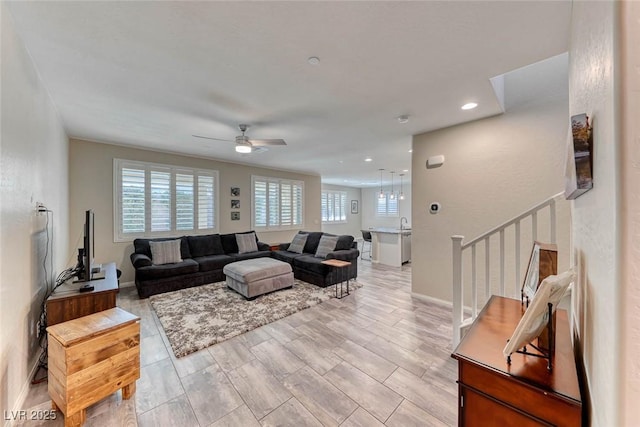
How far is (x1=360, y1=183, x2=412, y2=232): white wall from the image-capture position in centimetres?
1039

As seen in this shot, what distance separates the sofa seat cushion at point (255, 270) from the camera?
3972 millimetres

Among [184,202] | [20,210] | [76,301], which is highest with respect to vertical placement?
[184,202]

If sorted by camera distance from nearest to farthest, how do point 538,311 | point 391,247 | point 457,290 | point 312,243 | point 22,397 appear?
1. point 538,311
2. point 22,397
3. point 457,290
4. point 312,243
5. point 391,247

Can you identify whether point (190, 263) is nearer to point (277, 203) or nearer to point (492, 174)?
point (277, 203)

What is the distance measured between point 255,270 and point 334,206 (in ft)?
24.5

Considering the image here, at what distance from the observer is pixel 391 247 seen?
6414mm

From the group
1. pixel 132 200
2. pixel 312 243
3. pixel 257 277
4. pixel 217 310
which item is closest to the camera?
pixel 217 310

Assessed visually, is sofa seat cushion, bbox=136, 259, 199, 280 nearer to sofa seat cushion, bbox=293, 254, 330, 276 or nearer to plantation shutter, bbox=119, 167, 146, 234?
plantation shutter, bbox=119, 167, 146, 234

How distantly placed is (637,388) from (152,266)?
5235mm

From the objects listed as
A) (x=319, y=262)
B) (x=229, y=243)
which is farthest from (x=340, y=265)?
(x=229, y=243)

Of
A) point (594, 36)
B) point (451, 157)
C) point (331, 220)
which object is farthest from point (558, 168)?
point (331, 220)

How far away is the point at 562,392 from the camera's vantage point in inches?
35.6

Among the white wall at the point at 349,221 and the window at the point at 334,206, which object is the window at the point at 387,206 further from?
the window at the point at 334,206

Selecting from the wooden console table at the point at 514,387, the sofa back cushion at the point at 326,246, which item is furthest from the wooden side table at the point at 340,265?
the wooden console table at the point at 514,387
